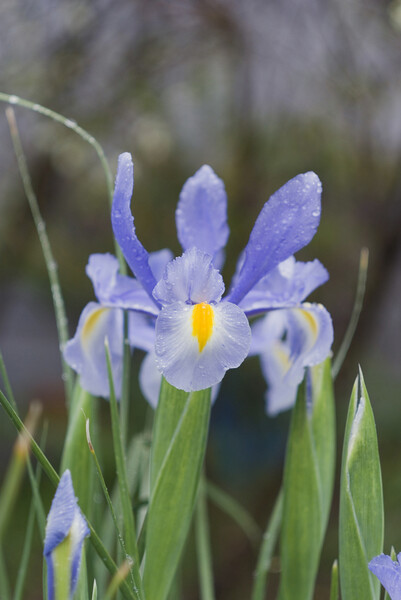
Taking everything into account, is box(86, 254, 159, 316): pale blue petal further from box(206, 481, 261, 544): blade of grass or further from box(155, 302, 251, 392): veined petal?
box(206, 481, 261, 544): blade of grass

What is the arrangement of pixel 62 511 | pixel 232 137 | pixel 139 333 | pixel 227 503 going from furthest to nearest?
pixel 232 137
pixel 227 503
pixel 139 333
pixel 62 511

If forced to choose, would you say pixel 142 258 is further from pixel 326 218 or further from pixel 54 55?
pixel 326 218

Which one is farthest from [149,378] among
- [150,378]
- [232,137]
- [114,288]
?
[232,137]

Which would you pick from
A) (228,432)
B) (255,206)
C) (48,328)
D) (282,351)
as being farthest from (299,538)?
(48,328)

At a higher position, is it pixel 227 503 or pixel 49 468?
pixel 49 468

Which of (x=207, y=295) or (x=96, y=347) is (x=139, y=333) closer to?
(x=96, y=347)

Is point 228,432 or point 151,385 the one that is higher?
point 151,385

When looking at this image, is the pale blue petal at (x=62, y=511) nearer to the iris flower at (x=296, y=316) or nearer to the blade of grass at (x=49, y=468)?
the blade of grass at (x=49, y=468)

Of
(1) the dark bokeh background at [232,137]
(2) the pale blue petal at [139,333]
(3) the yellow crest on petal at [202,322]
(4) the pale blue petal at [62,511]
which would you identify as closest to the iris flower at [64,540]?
(4) the pale blue petal at [62,511]
